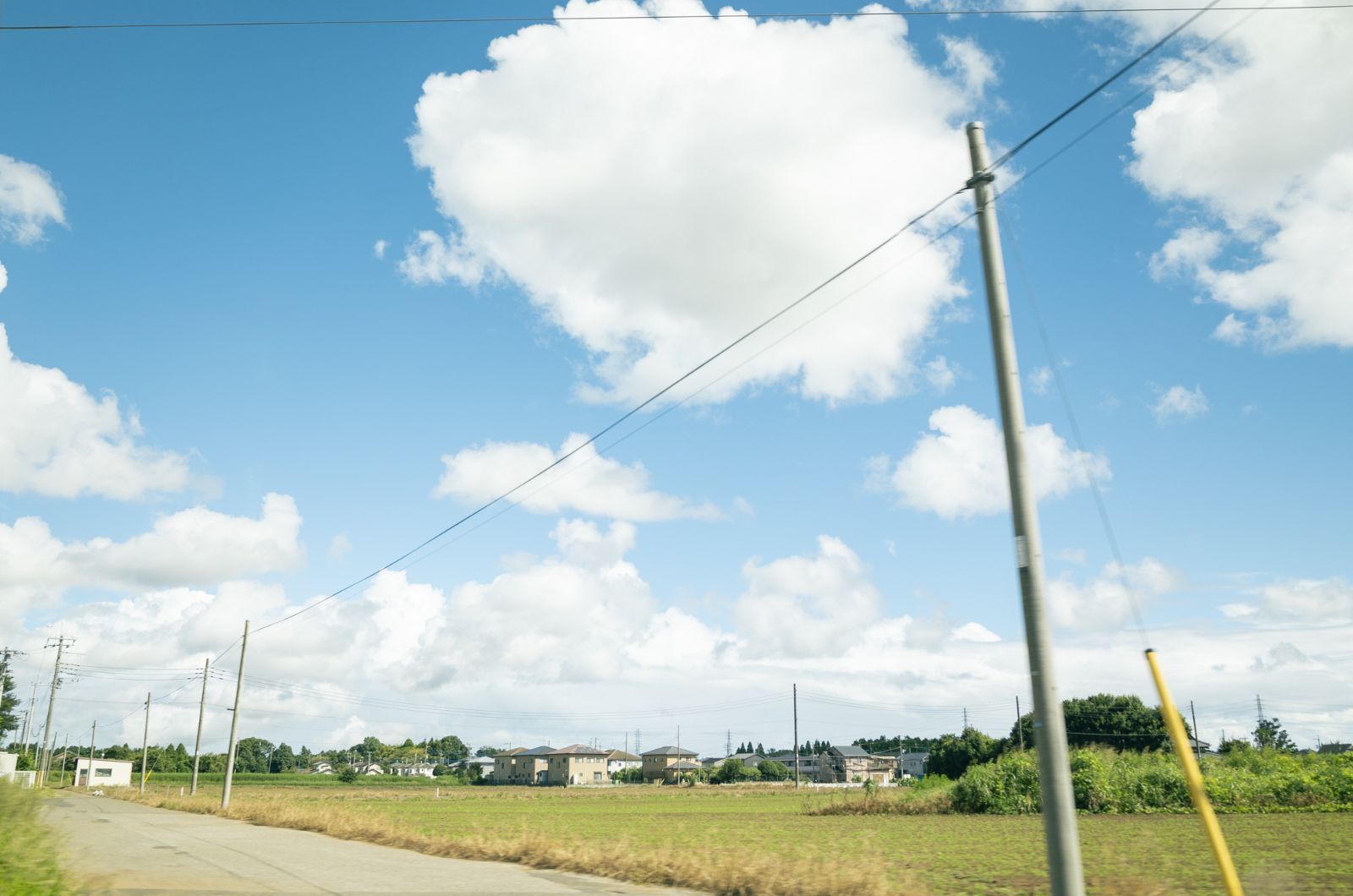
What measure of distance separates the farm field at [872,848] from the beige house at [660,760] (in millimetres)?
102001

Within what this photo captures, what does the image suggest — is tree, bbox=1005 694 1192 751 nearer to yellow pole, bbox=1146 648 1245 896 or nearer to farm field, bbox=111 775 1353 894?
farm field, bbox=111 775 1353 894

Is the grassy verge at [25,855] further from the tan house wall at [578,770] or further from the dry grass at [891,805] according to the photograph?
the tan house wall at [578,770]

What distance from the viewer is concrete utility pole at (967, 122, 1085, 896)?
280 inches

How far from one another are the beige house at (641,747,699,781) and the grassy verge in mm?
140802

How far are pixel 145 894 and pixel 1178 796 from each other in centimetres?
4568

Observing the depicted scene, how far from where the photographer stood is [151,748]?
14950 centimetres

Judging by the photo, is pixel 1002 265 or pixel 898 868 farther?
pixel 898 868

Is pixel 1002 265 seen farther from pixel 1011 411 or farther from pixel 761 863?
pixel 761 863

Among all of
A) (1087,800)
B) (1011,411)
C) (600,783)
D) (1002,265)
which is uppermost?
(1002,265)

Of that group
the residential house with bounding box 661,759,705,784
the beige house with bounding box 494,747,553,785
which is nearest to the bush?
Result: the residential house with bounding box 661,759,705,784

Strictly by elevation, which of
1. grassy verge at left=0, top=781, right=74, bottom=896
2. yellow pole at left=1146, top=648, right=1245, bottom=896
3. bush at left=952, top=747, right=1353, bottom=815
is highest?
yellow pole at left=1146, top=648, right=1245, bottom=896

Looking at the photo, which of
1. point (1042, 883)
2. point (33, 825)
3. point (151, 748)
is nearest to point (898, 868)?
point (1042, 883)

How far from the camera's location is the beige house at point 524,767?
486 feet

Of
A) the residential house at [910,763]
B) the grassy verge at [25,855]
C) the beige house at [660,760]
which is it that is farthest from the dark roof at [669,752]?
the grassy verge at [25,855]
